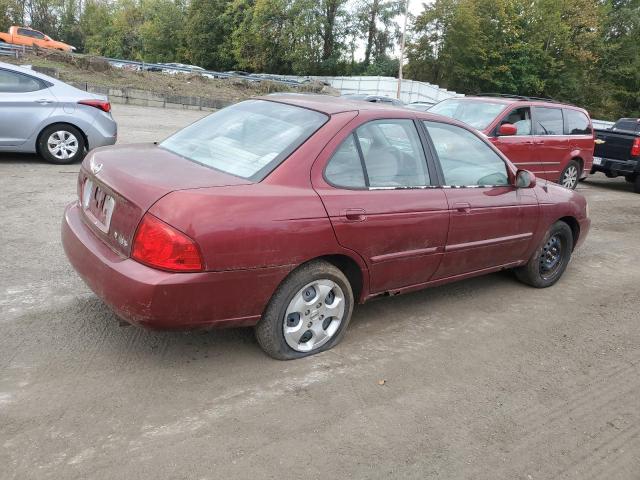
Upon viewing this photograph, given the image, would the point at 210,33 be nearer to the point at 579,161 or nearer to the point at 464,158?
the point at 579,161

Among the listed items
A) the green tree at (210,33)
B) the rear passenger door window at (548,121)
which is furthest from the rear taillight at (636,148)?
the green tree at (210,33)

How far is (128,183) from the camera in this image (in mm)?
3189

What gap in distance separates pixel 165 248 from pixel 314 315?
3.54 ft

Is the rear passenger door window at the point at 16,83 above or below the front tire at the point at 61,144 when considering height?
above

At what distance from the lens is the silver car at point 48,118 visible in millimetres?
7934

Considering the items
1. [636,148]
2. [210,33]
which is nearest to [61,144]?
[636,148]

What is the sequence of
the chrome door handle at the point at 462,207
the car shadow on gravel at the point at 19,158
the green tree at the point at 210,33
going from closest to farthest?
the chrome door handle at the point at 462,207 < the car shadow on gravel at the point at 19,158 < the green tree at the point at 210,33

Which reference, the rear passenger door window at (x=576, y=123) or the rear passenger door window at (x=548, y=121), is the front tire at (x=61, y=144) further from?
the rear passenger door window at (x=576, y=123)

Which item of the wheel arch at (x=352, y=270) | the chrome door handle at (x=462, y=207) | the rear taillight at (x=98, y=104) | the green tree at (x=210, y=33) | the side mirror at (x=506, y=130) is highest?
the green tree at (x=210, y=33)

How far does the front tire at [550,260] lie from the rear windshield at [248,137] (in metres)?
2.63

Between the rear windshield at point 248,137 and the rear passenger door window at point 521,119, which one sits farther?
the rear passenger door window at point 521,119

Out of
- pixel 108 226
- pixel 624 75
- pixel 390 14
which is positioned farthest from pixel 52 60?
pixel 624 75

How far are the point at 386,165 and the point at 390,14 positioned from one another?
50.4 m

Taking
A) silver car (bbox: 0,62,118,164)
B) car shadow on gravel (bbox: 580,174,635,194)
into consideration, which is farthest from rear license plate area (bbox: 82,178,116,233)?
car shadow on gravel (bbox: 580,174,635,194)
